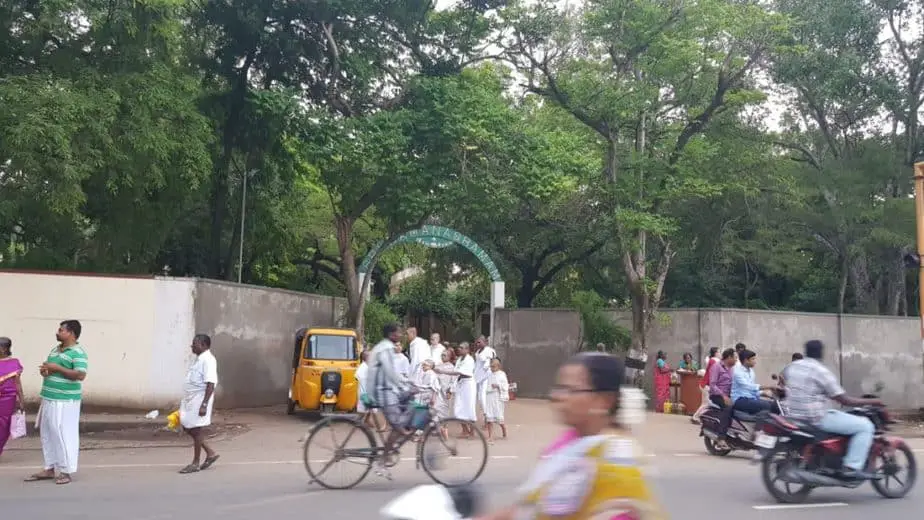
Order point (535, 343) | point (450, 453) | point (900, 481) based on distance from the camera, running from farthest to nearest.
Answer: point (535, 343)
point (450, 453)
point (900, 481)

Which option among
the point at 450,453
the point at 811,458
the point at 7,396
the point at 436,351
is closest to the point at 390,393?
the point at 450,453

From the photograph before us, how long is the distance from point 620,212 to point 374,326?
8098mm

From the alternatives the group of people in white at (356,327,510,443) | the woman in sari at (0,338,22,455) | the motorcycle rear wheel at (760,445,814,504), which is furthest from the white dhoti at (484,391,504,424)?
the woman in sari at (0,338,22,455)

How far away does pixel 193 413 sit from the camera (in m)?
9.78

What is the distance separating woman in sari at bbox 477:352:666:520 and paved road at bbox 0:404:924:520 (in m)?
4.75

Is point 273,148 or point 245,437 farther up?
point 273,148

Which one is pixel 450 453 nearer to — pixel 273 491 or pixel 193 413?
pixel 273 491

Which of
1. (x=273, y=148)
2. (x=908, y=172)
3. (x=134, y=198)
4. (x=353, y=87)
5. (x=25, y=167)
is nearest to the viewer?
(x=25, y=167)

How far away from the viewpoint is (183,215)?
23578mm

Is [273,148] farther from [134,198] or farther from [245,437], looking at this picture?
[245,437]

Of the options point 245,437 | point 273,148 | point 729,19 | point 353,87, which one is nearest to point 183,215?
point 273,148

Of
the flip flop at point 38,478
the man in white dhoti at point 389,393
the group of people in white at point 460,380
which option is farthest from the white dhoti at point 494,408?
the flip flop at point 38,478

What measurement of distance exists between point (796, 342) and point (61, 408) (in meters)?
18.4

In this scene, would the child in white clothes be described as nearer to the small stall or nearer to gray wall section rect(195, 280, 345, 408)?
gray wall section rect(195, 280, 345, 408)
